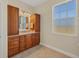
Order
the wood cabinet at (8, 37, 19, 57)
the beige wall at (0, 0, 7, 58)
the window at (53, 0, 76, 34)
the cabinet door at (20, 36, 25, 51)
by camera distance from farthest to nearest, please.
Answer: the cabinet door at (20, 36, 25, 51), the window at (53, 0, 76, 34), the wood cabinet at (8, 37, 19, 57), the beige wall at (0, 0, 7, 58)

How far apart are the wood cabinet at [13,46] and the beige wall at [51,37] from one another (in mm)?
1863

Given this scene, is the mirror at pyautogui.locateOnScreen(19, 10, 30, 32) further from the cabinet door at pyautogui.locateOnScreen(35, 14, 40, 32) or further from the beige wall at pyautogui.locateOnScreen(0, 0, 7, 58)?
the beige wall at pyautogui.locateOnScreen(0, 0, 7, 58)

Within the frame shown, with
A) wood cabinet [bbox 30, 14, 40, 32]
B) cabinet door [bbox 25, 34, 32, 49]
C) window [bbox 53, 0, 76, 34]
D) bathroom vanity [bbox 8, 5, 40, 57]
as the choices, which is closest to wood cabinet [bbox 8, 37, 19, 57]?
bathroom vanity [bbox 8, 5, 40, 57]

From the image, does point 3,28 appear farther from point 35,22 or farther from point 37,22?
point 37,22

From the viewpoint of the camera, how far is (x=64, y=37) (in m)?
3.15

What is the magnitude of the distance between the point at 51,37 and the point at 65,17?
129 centimetres

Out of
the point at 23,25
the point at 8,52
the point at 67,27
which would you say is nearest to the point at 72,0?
the point at 67,27

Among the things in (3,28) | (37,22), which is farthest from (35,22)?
(3,28)

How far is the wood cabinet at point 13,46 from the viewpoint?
2.61 m

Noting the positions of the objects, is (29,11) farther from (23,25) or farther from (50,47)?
(50,47)

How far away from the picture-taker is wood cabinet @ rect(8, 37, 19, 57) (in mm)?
2612

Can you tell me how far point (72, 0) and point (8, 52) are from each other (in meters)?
3.26

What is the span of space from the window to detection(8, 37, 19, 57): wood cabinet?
2075 mm

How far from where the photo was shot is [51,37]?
3.91 m
